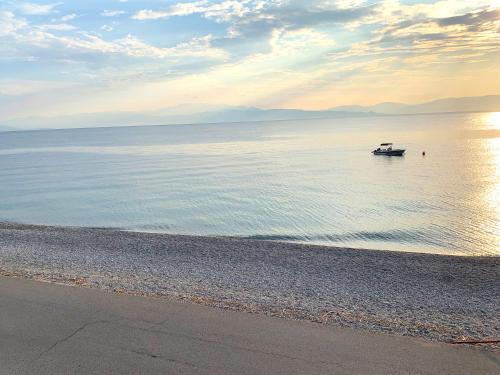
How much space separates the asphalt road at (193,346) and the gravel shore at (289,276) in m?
0.87

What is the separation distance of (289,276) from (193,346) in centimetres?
760

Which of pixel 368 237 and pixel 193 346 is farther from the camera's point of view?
pixel 368 237

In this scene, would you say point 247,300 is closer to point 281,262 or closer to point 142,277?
point 142,277

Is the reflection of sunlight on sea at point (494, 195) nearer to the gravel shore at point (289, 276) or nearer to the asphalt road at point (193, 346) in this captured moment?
the gravel shore at point (289, 276)

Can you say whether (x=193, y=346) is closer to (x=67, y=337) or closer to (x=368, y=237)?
(x=67, y=337)

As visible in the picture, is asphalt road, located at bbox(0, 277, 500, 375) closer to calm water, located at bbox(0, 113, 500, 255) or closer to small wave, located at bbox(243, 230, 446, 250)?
calm water, located at bbox(0, 113, 500, 255)

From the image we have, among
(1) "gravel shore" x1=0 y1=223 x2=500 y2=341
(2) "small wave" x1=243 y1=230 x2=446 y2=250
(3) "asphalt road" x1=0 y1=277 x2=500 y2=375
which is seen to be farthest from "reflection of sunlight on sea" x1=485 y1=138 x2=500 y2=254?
(3) "asphalt road" x1=0 y1=277 x2=500 y2=375

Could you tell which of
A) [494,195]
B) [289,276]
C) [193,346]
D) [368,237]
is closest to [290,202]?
[368,237]

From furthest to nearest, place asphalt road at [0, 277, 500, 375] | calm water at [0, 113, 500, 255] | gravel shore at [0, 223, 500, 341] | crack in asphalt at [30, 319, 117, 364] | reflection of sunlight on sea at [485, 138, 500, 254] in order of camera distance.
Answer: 1. reflection of sunlight on sea at [485, 138, 500, 254]
2. calm water at [0, 113, 500, 255]
3. gravel shore at [0, 223, 500, 341]
4. crack in asphalt at [30, 319, 117, 364]
5. asphalt road at [0, 277, 500, 375]

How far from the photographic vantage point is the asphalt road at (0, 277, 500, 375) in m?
5.78

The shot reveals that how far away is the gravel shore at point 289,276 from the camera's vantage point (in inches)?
348

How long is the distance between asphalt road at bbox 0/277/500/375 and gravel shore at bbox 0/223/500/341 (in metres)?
0.87

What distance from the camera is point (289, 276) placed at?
44.9ft

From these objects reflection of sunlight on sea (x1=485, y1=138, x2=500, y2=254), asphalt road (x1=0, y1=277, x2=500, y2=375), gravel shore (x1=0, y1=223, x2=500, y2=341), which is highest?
asphalt road (x1=0, y1=277, x2=500, y2=375)
